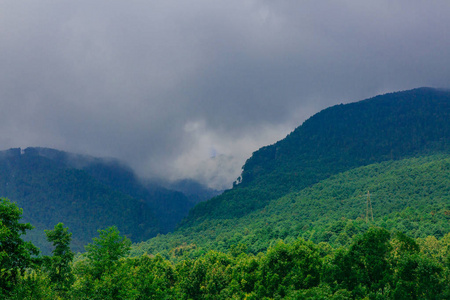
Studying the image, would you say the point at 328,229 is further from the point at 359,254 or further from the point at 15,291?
the point at 15,291

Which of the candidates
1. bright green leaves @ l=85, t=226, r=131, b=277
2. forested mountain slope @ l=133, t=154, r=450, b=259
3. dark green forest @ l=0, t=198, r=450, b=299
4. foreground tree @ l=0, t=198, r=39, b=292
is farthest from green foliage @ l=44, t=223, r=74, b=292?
forested mountain slope @ l=133, t=154, r=450, b=259

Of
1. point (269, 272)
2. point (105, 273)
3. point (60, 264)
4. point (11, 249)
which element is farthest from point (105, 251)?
point (269, 272)

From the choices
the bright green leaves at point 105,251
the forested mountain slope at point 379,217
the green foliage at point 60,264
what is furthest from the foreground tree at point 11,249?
the forested mountain slope at point 379,217

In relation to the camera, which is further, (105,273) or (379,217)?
(379,217)

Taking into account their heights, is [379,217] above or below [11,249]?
above

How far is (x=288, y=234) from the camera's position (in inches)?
6324

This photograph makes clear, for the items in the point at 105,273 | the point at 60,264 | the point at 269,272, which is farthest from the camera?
the point at 60,264

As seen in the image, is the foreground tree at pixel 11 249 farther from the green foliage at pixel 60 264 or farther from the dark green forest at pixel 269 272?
the green foliage at pixel 60 264

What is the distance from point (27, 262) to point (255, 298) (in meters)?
28.1

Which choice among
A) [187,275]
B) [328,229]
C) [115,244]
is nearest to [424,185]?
[328,229]

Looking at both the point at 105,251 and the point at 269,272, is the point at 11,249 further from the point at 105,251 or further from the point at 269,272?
the point at 269,272

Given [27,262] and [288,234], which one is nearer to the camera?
[27,262]

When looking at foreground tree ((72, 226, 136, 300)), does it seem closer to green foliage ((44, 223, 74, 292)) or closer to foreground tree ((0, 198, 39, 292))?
green foliage ((44, 223, 74, 292))

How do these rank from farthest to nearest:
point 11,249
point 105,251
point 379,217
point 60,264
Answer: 1. point 379,217
2. point 60,264
3. point 105,251
4. point 11,249
